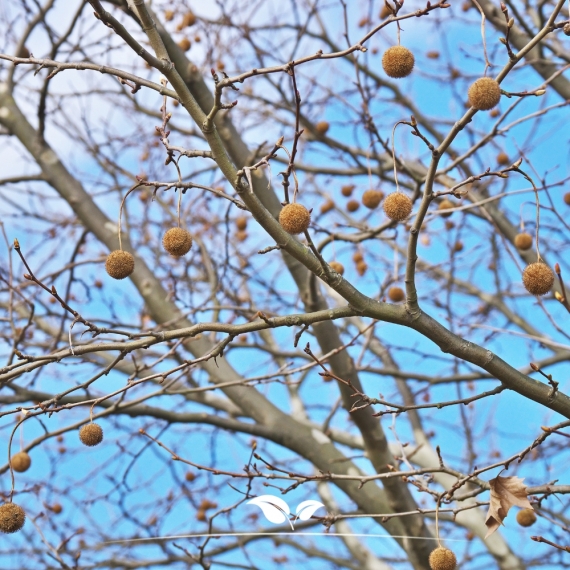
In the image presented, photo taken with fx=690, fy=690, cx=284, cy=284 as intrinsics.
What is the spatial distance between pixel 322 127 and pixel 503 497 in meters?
3.04

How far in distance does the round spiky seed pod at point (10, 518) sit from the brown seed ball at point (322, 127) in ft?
10.3

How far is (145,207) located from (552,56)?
3171mm

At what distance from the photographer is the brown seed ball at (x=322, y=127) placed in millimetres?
4445

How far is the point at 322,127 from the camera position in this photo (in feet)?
14.7

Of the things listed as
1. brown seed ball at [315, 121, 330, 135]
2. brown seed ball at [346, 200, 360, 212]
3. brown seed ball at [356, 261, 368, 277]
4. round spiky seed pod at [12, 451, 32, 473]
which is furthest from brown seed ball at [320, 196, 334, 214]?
round spiky seed pod at [12, 451, 32, 473]

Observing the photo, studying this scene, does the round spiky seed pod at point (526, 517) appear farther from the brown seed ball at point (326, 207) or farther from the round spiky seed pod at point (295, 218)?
the brown seed ball at point (326, 207)

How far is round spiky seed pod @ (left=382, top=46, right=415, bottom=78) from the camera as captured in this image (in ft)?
5.99

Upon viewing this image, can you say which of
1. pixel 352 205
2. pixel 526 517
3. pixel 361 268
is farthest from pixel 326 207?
pixel 526 517

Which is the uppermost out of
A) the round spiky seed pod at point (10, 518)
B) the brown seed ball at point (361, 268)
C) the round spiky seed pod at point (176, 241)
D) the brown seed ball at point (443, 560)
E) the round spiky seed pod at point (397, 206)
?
the brown seed ball at point (361, 268)

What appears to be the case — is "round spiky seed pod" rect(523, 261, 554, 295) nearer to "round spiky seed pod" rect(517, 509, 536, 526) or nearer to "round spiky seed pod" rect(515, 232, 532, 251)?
"round spiky seed pod" rect(517, 509, 536, 526)

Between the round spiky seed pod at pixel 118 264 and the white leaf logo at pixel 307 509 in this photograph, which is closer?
the round spiky seed pod at pixel 118 264

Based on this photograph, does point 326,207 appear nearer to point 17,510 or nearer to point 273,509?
point 273,509

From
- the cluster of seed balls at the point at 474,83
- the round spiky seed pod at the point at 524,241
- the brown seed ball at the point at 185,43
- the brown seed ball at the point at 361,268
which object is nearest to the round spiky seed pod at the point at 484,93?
the cluster of seed balls at the point at 474,83

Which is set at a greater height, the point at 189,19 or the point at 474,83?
the point at 189,19
